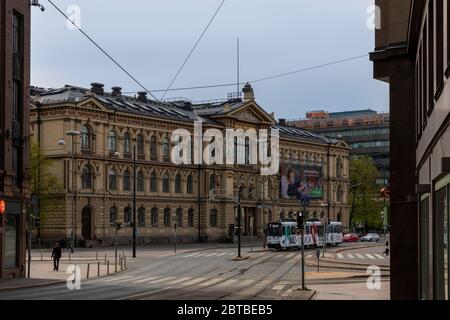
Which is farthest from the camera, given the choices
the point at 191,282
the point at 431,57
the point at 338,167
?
the point at 338,167

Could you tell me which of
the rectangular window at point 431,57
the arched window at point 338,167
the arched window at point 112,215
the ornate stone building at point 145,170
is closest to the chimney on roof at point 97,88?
the ornate stone building at point 145,170

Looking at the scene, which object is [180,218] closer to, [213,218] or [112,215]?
[213,218]

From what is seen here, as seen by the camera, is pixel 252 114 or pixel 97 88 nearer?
pixel 97 88

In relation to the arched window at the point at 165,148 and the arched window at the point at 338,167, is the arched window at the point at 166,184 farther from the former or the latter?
the arched window at the point at 338,167

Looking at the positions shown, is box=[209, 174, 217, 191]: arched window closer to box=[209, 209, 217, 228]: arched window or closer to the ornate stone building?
the ornate stone building

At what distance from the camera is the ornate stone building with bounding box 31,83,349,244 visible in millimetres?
84312

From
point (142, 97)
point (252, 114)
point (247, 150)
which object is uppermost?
point (142, 97)

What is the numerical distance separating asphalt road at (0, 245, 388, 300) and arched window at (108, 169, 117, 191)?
86.7 ft

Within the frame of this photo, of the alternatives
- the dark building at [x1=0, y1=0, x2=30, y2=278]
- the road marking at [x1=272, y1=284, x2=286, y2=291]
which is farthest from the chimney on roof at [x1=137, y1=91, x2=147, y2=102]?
the road marking at [x1=272, y1=284, x2=286, y2=291]

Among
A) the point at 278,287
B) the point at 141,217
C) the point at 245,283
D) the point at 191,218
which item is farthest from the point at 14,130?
the point at 191,218

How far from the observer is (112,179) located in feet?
296

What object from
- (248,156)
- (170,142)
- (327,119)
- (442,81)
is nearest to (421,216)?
(442,81)

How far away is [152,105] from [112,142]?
12707 mm

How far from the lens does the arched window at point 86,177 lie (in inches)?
3381
